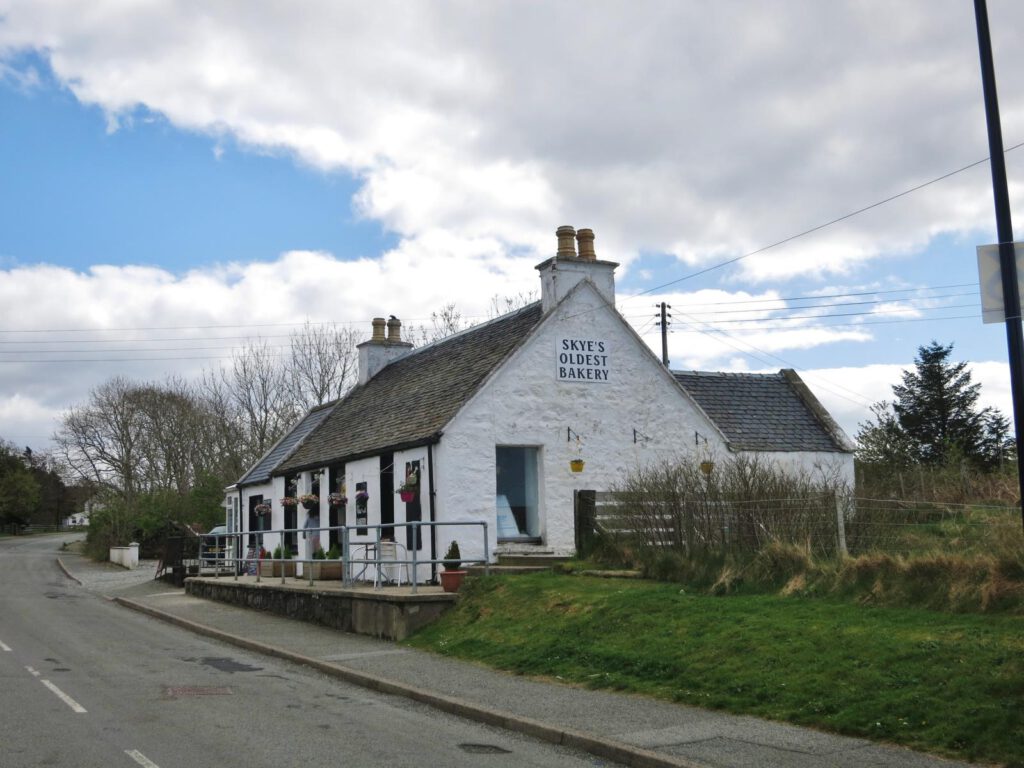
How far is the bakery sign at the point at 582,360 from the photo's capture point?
→ 71.1ft

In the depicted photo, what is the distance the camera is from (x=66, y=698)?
37.8ft

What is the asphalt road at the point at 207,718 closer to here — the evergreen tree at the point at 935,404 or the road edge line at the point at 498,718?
the road edge line at the point at 498,718

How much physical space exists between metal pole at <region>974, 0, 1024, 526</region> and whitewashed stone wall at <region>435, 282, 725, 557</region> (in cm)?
1273

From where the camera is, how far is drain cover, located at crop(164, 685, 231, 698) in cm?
1192

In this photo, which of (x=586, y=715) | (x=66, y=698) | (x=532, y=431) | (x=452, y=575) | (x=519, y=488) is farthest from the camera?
(x=519, y=488)

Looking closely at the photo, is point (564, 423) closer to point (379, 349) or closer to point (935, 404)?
point (379, 349)

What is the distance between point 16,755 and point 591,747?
4.90m

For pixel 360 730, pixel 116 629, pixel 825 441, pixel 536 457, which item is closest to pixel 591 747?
pixel 360 730

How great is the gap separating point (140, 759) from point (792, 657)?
6.11 m

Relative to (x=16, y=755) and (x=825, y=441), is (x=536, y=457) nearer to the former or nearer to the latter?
(x=825, y=441)

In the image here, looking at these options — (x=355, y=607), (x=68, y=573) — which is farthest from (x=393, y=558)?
(x=68, y=573)

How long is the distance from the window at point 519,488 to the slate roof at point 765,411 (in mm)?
5390

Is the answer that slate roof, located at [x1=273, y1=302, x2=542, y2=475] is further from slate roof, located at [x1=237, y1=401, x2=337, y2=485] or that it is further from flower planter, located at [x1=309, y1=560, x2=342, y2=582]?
slate roof, located at [x1=237, y1=401, x2=337, y2=485]

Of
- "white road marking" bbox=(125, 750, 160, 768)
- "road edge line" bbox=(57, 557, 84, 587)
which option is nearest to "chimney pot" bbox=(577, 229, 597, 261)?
"white road marking" bbox=(125, 750, 160, 768)
